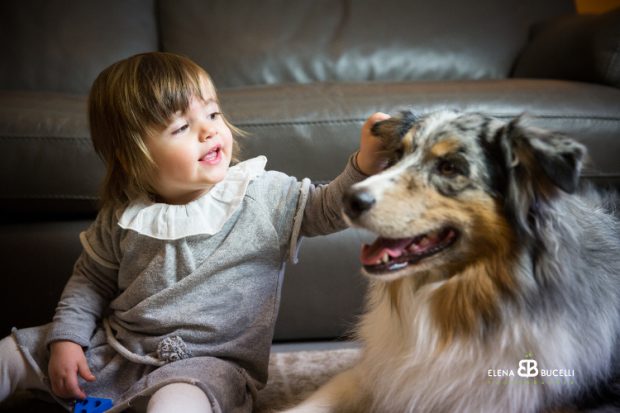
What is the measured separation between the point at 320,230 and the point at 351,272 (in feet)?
1.29

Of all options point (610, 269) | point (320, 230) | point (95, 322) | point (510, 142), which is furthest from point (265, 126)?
point (610, 269)

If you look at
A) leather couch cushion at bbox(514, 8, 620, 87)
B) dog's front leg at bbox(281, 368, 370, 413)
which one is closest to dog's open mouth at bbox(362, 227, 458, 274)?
dog's front leg at bbox(281, 368, 370, 413)

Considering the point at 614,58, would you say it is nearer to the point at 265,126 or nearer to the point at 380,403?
the point at 265,126

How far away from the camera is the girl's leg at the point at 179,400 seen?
1.11 meters

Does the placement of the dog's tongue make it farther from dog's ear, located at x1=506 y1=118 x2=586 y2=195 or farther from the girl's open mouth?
the girl's open mouth

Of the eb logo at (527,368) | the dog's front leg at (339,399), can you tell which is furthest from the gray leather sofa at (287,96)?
the eb logo at (527,368)

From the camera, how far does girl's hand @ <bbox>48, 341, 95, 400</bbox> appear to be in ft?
4.19

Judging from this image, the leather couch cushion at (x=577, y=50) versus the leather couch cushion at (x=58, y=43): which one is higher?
the leather couch cushion at (x=577, y=50)

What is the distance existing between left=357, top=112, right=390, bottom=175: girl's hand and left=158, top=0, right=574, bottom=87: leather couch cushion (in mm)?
1316

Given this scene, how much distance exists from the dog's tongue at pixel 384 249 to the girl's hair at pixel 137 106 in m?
0.55

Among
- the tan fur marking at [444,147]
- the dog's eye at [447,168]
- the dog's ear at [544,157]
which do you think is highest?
the dog's ear at [544,157]

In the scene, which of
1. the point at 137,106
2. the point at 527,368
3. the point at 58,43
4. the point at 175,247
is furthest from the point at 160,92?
the point at 58,43

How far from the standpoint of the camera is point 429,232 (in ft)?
3.51

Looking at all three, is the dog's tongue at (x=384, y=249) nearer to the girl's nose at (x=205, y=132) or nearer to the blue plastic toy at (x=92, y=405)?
the girl's nose at (x=205, y=132)
